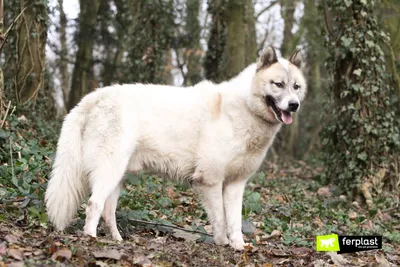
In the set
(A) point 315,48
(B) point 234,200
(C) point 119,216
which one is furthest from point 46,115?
(A) point 315,48

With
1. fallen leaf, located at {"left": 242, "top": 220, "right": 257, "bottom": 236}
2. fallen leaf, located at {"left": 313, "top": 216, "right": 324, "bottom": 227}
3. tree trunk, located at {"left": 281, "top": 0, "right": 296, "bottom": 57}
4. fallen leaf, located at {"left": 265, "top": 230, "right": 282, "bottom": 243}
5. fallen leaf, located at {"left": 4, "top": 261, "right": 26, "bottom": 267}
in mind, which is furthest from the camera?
tree trunk, located at {"left": 281, "top": 0, "right": 296, "bottom": 57}

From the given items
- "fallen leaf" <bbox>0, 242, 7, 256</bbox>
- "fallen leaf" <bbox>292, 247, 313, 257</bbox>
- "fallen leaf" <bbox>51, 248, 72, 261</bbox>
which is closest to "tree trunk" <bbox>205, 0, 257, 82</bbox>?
"fallen leaf" <bbox>292, 247, 313, 257</bbox>

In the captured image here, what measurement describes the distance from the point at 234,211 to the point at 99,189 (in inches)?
59.8

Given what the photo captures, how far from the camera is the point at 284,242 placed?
20.5 ft

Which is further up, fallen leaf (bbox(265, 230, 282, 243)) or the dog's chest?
the dog's chest

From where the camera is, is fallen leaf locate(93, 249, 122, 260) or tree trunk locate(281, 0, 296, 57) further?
tree trunk locate(281, 0, 296, 57)

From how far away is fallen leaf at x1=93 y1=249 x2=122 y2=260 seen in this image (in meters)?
4.19

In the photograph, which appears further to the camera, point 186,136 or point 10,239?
point 186,136

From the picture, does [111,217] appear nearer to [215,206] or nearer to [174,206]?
[215,206]

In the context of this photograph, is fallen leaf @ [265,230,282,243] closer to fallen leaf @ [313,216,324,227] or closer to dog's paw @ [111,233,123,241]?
fallen leaf @ [313,216,324,227]

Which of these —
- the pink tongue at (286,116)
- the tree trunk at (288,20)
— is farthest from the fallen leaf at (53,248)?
the tree trunk at (288,20)

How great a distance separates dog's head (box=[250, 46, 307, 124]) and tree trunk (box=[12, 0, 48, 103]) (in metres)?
5.92

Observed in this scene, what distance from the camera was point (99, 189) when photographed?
5.11 m

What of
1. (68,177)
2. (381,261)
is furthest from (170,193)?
(381,261)
